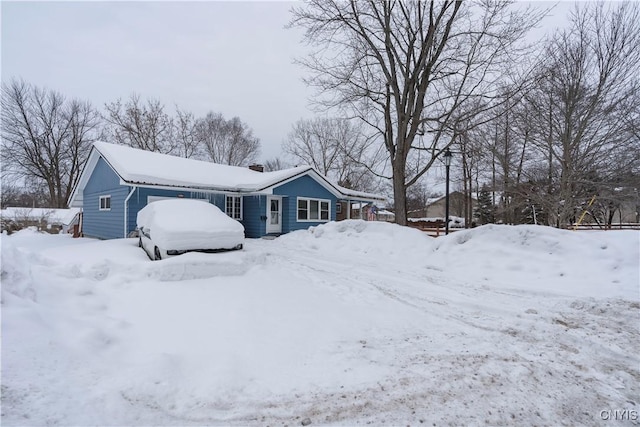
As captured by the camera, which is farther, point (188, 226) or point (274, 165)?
point (274, 165)

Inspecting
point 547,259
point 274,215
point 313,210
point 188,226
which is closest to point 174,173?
point 274,215

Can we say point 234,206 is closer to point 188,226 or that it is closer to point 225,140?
point 188,226

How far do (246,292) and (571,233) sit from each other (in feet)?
26.6

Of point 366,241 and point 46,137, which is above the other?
point 46,137

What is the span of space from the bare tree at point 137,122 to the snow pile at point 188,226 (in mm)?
24324

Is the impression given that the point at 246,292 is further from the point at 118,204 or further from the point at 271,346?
the point at 118,204

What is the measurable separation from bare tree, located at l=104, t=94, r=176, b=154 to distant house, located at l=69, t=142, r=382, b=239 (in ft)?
38.5

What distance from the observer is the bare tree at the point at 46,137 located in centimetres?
2962

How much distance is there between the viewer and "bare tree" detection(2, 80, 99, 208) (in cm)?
2962

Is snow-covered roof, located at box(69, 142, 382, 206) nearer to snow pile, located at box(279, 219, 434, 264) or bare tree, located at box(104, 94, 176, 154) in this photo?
snow pile, located at box(279, 219, 434, 264)

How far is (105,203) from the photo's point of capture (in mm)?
15820

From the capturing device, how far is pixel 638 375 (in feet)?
10.8

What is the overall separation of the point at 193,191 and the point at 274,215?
446 centimetres

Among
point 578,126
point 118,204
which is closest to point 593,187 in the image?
point 578,126
